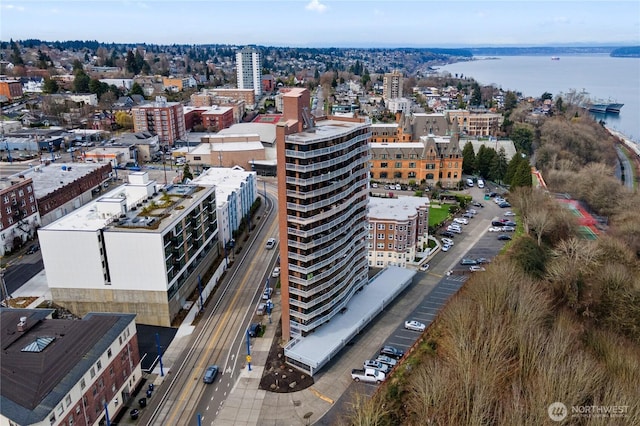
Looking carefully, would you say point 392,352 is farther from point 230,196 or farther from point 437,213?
point 437,213

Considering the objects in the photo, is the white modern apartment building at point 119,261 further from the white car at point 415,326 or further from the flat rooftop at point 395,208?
the flat rooftop at point 395,208

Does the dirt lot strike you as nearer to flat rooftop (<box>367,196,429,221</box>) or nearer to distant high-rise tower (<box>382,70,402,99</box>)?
flat rooftop (<box>367,196,429,221</box>)

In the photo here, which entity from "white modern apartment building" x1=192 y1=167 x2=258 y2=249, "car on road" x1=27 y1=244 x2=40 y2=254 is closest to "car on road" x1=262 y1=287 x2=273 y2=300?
"white modern apartment building" x1=192 y1=167 x2=258 y2=249

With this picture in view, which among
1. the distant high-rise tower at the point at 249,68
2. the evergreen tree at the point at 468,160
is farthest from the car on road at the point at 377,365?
the distant high-rise tower at the point at 249,68

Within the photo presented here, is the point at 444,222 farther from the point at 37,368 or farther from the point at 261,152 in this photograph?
the point at 37,368

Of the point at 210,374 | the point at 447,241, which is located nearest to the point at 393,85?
the point at 447,241

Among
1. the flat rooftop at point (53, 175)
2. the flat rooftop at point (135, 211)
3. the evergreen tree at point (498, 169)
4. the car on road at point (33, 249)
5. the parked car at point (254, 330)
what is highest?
the flat rooftop at point (135, 211)
